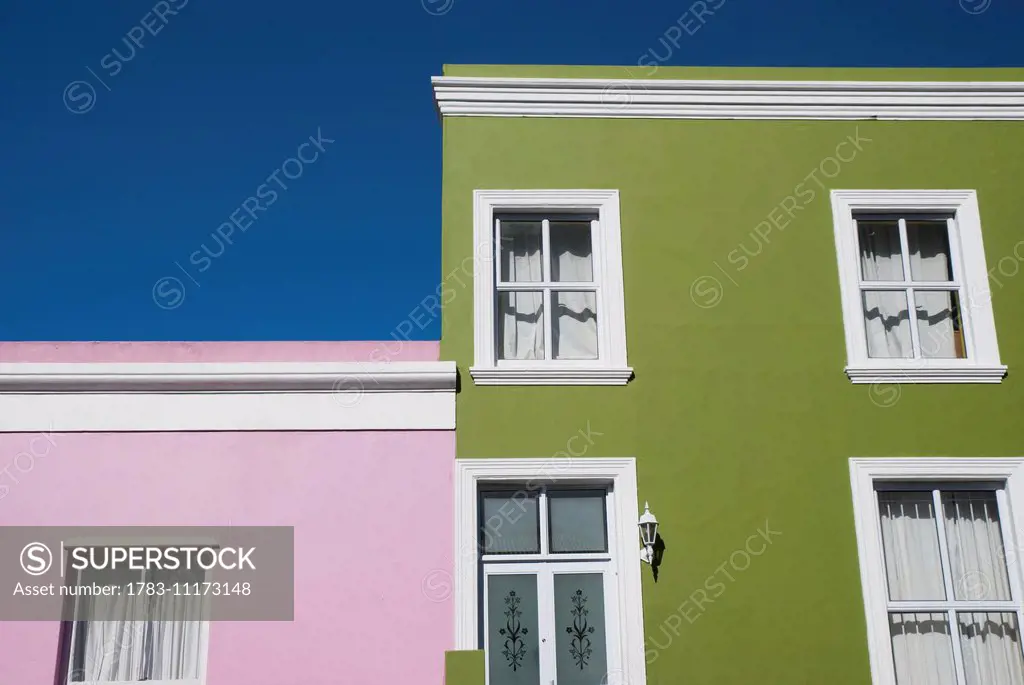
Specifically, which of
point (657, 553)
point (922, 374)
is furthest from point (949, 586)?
point (657, 553)

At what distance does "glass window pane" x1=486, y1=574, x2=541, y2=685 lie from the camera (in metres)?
7.88

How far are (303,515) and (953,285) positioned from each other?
5883mm

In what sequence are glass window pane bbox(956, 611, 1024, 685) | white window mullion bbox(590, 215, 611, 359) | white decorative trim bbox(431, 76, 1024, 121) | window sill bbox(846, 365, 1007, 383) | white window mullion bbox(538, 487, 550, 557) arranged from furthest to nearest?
1. white decorative trim bbox(431, 76, 1024, 121)
2. white window mullion bbox(590, 215, 611, 359)
3. window sill bbox(846, 365, 1007, 383)
4. white window mullion bbox(538, 487, 550, 557)
5. glass window pane bbox(956, 611, 1024, 685)

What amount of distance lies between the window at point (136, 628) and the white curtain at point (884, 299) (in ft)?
19.7

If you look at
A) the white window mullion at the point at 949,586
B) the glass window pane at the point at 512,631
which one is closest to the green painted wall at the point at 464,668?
the glass window pane at the point at 512,631

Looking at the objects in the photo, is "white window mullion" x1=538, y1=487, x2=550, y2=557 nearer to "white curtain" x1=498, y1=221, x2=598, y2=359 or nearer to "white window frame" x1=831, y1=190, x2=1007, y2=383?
"white curtain" x1=498, y1=221, x2=598, y2=359

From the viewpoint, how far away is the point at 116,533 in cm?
796

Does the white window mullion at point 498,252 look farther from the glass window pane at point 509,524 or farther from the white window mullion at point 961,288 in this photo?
the white window mullion at point 961,288

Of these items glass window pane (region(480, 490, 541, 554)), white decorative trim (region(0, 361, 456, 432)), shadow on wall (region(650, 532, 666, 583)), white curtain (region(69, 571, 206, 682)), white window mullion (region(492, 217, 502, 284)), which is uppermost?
white window mullion (region(492, 217, 502, 284))

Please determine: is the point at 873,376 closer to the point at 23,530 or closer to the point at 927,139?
the point at 927,139

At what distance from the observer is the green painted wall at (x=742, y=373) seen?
7973 mm

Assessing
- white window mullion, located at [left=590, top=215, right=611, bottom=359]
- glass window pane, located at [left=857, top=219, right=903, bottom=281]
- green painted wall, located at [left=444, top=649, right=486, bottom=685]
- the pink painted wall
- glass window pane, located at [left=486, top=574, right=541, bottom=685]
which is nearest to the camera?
green painted wall, located at [left=444, top=649, right=486, bottom=685]

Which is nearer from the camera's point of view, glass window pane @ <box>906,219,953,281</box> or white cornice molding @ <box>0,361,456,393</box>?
white cornice molding @ <box>0,361,456,393</box>

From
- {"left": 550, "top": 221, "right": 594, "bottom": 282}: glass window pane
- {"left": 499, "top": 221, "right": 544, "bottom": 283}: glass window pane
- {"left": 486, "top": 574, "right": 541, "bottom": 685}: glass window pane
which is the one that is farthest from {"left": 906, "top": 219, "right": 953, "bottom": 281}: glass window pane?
{"left": 486, "top": 574, "right": 541, "bottom": 685}: glass window pane
